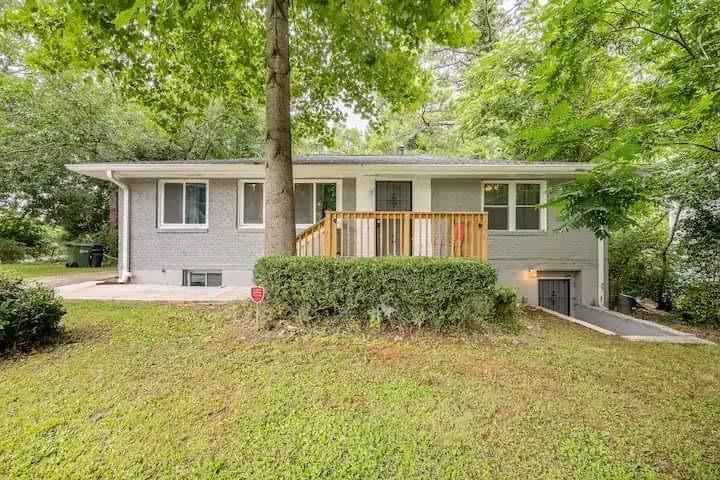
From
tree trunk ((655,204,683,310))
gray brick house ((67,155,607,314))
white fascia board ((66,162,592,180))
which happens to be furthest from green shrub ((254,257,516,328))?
tree trunk ((655,204,683,310))

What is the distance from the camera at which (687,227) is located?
7125 mm

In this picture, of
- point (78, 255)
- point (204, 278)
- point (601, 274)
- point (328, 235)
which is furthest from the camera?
point (78, 255)

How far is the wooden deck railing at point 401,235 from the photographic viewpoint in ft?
19.5

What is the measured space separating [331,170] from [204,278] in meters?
4.62

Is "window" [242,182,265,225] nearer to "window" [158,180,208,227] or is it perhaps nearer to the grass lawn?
"window" [158,180,208,227]

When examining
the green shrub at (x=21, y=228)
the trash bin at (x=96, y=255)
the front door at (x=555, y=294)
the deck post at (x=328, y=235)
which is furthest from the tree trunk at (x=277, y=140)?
the green shrub at (x=21, y=228)

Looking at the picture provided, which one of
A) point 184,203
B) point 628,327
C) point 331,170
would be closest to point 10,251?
point 184,203

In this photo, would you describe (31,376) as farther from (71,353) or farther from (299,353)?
(299,353)

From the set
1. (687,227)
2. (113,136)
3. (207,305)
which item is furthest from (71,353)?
(113,136)

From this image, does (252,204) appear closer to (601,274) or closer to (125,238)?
(125,238)

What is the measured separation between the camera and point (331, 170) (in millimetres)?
7918

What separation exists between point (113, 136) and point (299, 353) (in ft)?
48.0

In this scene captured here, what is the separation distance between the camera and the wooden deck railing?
595 centimetres

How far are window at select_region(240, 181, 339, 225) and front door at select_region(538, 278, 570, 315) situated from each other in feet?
20.0
